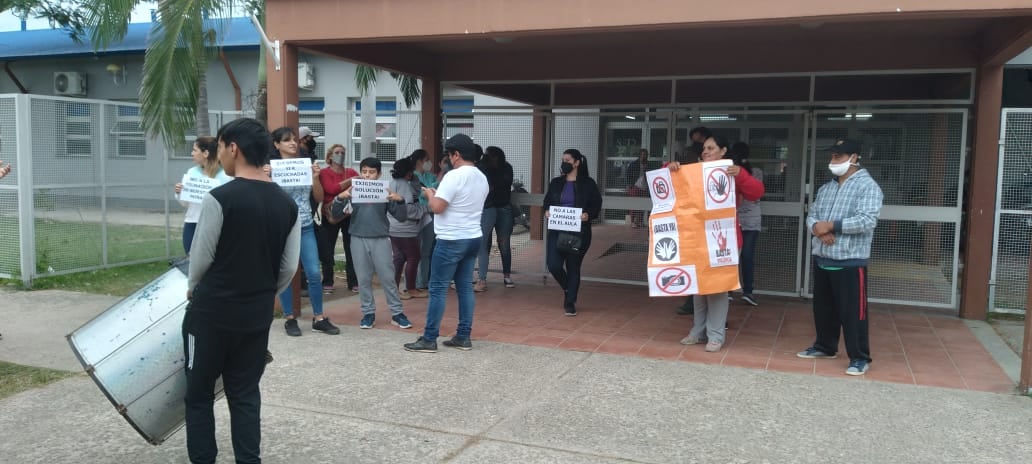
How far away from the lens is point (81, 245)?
954cm

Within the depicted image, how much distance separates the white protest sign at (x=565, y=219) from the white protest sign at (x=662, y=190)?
1.20 m

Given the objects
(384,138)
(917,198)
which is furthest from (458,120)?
(917,198)

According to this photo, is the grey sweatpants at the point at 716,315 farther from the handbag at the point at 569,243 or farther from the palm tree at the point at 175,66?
the palm tree at the point at 175,66

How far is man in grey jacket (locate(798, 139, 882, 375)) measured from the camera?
5.54 metres

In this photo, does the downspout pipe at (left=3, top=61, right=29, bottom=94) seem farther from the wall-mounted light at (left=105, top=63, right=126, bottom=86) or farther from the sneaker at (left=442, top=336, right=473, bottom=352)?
the sneaker at (left=442, top=336, right=473, bottom=352)

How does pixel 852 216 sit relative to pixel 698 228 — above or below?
above

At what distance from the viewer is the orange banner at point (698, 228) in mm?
6184

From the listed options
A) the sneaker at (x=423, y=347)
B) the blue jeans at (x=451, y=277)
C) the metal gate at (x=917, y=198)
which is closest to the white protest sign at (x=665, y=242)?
the blue jeans at (x=451, y=277)

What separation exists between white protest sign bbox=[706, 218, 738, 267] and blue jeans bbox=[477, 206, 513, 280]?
3.17 meters

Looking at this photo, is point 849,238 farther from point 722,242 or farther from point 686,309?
point 686,309

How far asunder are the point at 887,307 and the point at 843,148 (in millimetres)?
3470

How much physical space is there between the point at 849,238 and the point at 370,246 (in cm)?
396

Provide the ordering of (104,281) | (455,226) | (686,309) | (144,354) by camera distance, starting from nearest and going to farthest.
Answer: (144,354), (455,226), (686,309), (104,281)

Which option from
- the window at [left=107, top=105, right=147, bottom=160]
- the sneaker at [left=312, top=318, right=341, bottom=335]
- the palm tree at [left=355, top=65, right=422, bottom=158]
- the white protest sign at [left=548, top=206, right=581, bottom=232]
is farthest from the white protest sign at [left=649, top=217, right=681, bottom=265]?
the window at [left=107, top=105, right=147, bottom=160]
